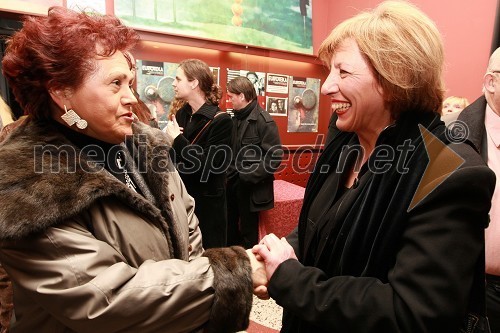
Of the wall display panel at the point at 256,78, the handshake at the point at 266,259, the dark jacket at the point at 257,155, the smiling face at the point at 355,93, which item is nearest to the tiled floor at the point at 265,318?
the dark jacket at the point at 257,155

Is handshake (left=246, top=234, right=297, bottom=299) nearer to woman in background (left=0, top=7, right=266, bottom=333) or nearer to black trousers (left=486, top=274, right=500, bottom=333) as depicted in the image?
woman in background (left=0, top=7, right=266, bottom=333)

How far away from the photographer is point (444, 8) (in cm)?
431

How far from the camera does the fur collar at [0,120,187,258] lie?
3.39 ft

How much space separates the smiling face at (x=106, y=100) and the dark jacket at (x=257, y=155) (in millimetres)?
2349

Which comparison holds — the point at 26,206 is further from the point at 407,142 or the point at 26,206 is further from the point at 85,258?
the point at 407,142

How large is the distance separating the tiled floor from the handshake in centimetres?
174

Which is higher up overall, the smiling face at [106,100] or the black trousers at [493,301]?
the smiling face at [106,100]

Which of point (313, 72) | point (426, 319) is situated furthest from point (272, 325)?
point (313, 72)

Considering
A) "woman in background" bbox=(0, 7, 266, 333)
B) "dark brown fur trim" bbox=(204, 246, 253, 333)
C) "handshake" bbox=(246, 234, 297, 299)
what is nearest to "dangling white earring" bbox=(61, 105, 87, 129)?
"woman in background" bbox=(0, 7, 266, 333)

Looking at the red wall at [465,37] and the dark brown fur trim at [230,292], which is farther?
the red wall at [465,37]

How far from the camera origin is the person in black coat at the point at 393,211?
100cm

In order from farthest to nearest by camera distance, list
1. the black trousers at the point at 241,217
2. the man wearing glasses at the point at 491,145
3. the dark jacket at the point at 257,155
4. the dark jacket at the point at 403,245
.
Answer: the black trousers at the point at 241,217 < the dark jacket at the point at 257,155 < the man wearing glasses at the point at 491,145 < the dark jacket at the point at 403,245

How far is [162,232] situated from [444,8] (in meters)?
4.40

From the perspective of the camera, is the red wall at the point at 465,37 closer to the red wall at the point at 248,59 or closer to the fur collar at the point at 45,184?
the red wall at the point at 248,59
